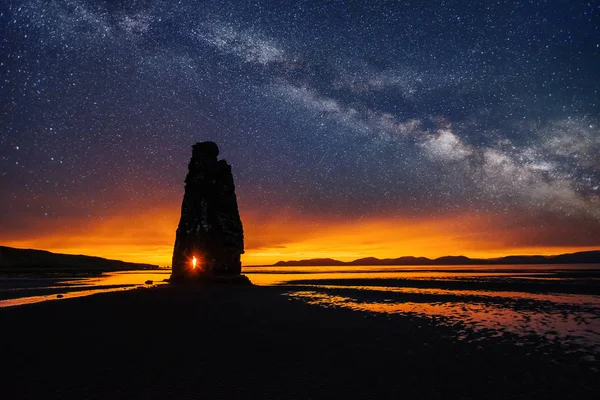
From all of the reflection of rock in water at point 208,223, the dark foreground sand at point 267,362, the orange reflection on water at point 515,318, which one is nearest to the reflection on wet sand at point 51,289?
the reflection of rock in water at point 208,223

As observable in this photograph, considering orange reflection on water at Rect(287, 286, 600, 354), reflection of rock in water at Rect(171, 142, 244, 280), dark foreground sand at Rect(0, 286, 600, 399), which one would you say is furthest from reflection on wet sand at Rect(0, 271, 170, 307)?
orange reflection on water at Rect(287, 286, 600, 354)

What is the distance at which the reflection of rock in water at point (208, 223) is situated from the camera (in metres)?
51.6

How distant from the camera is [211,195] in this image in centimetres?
5344

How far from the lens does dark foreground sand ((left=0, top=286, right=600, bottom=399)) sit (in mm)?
9008

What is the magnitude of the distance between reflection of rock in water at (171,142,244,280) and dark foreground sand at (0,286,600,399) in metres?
30.8

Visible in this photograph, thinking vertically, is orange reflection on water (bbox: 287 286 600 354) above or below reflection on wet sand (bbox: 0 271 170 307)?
below

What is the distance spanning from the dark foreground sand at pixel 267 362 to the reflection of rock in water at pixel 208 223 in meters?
30.8

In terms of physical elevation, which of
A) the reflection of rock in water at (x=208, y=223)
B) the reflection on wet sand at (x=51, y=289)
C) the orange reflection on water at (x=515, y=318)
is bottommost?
the orange reflection on water at (x=515, y=318)

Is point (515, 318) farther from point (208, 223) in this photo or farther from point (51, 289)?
point (51, 289)

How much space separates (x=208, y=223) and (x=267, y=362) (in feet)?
138

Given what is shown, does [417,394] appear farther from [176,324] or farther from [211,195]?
[211,195]

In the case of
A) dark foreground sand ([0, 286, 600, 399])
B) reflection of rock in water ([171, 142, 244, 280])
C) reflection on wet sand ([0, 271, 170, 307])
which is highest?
reflection of rock in water ([171, 142, 244, 280])

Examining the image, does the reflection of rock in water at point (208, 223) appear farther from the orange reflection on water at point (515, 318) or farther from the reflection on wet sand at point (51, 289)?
the orange reflection on water at point (515, 318)

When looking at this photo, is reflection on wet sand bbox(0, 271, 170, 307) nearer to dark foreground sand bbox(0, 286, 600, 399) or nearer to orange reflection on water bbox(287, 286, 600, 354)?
dark foreground sand bbox(0, 286, 600, 399)
